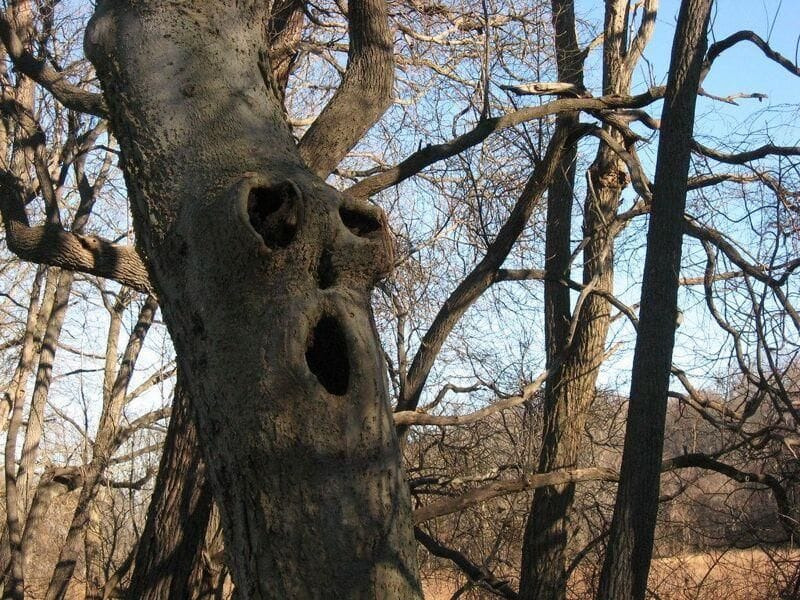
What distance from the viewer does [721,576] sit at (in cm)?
755

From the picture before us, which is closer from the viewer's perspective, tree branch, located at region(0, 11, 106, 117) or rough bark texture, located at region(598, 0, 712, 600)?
rough bark texture, located at region(598, 0, 712, 600)

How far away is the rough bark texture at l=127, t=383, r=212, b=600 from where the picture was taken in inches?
191

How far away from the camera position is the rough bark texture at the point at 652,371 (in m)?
4.31

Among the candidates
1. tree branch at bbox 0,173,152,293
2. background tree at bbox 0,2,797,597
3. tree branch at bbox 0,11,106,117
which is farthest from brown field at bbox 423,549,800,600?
tree branch at bbox 0,11,106,117

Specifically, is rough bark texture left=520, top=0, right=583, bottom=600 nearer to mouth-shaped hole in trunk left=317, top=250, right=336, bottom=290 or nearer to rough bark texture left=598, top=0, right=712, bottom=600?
rough bark texture left=598, top=0, right=712, bottom=600

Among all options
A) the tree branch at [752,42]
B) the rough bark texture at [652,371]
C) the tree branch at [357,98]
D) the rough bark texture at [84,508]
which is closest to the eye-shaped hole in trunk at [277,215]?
the tree branch at [357,98]

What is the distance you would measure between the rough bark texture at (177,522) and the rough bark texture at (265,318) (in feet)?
9.28

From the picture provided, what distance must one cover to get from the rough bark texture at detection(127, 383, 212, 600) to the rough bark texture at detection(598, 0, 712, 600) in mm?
2324

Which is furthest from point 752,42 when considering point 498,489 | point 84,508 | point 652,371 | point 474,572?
point 84,508

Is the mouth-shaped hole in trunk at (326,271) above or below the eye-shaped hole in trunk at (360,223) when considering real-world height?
below

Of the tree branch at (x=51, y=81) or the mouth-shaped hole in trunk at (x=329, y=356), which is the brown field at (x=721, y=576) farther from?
the mouth-shaped hole in trunk at (x=329, y=356)

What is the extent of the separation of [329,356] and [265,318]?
21 centimetres

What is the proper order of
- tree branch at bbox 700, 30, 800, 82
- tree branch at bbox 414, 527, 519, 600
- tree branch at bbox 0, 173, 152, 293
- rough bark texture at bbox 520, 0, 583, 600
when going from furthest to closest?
rough bark texture at bbox 520, 0, 583, 600
tree branch at bbox 414, 527, 519, 600
tree branch at bbox 700, 30, 800, 82
tree branch at bbox 0, 173, 152, 293

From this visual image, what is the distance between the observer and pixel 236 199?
2.00 metres
